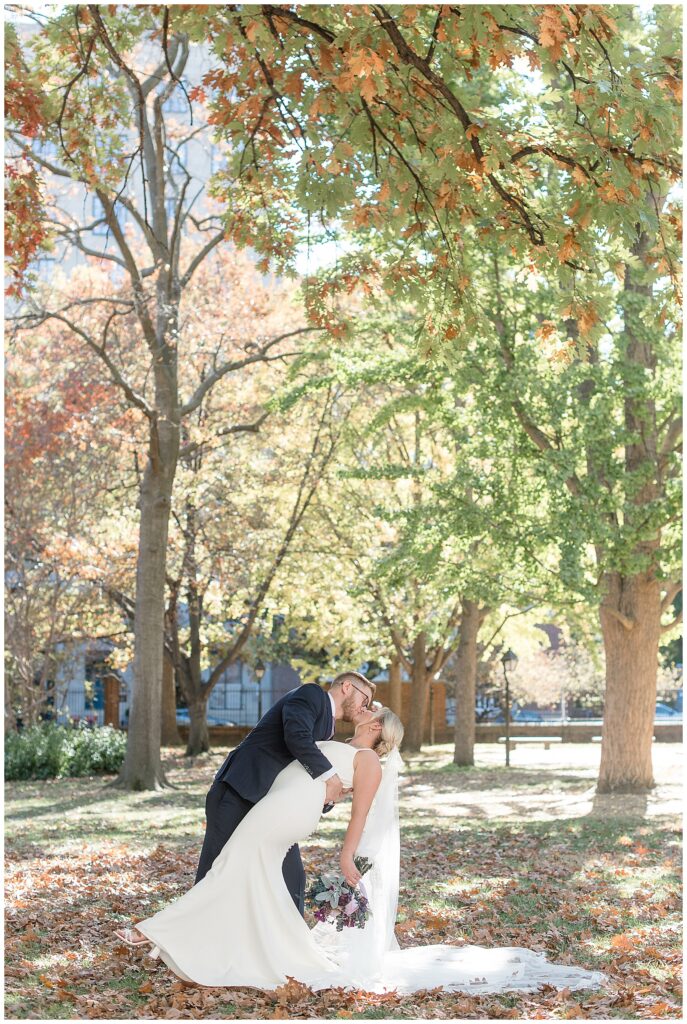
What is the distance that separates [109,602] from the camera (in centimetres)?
2748

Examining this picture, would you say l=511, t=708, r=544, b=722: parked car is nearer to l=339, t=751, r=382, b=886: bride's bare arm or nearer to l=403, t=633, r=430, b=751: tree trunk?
l=403, t=633, r=430, b=751: tree trunk

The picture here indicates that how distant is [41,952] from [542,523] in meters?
11.4

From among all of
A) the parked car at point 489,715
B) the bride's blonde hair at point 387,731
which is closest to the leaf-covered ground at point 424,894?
the bride's blonde hair at point 387,731

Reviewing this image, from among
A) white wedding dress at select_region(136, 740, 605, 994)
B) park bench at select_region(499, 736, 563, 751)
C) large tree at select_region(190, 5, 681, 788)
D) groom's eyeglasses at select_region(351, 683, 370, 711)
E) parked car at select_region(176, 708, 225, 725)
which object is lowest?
park bench at select_region(499, 736, 563, 751)

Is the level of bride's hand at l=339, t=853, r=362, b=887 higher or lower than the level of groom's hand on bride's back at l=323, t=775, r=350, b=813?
lower

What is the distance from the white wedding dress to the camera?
643cm

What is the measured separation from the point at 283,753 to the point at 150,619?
13274 mm

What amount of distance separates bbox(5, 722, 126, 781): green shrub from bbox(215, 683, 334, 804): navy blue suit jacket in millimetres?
17156

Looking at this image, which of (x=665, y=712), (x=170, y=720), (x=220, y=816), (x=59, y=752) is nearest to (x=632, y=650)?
(x=59, y=752)

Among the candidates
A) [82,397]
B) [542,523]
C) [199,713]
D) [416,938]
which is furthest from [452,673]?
[416,938]

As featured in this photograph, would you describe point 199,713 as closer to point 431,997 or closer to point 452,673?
point 452,673

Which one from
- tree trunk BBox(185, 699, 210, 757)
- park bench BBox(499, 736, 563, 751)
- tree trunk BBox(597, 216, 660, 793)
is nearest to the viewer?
tree trunk BBox(597, 216, 660, 793)

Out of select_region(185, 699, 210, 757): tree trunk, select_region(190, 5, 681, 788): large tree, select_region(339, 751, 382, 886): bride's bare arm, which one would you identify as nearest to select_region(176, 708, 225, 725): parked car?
select_region(185, 699, 210, 757): tree trunk

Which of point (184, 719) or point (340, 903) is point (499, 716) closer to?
point (184, 719)
